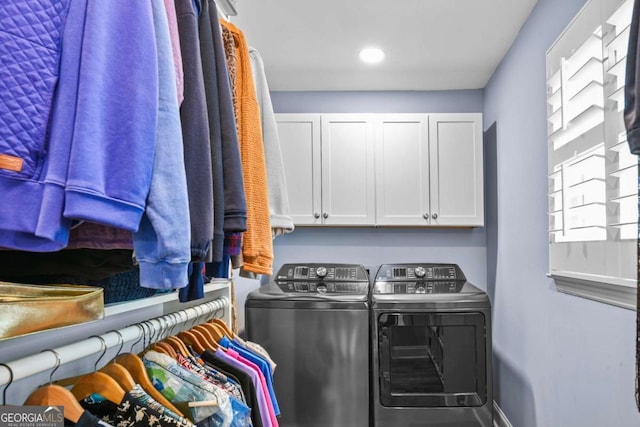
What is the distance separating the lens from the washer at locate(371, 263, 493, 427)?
238cm

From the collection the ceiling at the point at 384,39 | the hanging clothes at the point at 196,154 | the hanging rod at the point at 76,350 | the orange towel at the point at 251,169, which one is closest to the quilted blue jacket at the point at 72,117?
the hanging clothes at the point at 196,154

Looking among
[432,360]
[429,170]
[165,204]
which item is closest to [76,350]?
[165,204]

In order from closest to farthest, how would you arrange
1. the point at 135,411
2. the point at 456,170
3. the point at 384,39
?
the point at 135,411 < the point at 384,39 < the point at 456,170

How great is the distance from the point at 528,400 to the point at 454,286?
0.73 metres

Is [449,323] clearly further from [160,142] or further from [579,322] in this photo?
[160,142]

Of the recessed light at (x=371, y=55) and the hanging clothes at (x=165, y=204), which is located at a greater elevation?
the recessed light at (x=371, y=55)

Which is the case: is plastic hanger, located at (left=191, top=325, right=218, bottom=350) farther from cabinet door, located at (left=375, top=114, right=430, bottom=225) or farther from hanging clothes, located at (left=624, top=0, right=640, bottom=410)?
cabinet door, located at (left=375, top=114, right=430, bottom=225)

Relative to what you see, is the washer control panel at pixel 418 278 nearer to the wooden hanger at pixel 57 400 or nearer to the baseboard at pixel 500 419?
the baseboard at pixel 500 419

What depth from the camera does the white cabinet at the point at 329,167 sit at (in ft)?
10.2

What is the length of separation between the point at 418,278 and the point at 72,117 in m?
2.54

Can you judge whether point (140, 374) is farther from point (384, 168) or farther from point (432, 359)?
point (384, 168)

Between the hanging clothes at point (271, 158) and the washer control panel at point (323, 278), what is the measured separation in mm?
1193

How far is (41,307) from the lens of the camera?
2.30 feet

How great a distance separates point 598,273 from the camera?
5.11 ft
